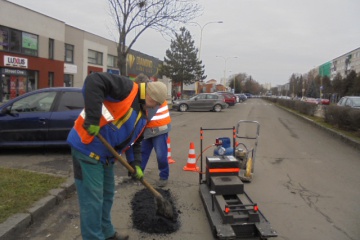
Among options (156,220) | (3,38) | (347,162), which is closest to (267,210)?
(156,220)

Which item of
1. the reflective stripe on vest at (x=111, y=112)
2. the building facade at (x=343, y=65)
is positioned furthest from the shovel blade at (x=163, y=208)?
the building facade at (x=343, y=65)

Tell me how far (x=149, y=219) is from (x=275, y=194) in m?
2.37

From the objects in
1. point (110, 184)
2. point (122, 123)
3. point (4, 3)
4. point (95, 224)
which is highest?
point (4, 3)

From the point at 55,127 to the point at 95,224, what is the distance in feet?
16.1

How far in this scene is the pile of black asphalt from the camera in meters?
4.03

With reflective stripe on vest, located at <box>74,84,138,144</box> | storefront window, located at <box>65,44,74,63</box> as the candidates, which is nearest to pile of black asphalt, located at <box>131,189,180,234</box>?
reflective stripe on vest, located at <box>74,84,138,144</box>

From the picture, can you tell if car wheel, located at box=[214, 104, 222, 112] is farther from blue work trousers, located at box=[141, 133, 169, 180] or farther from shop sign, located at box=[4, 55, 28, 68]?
blue work trousers, located at box=[141, 133, 169, 180]

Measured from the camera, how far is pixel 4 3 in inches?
888

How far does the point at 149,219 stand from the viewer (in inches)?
168

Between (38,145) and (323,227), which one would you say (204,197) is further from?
(38,145)

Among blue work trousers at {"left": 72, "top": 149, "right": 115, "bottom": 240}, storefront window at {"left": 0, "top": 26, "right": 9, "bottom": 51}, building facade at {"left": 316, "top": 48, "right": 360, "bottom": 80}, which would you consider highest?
building facade at {"left": 316, "top": 48, "right": 360, "bottom": 80}

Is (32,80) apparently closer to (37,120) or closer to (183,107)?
(183,107)

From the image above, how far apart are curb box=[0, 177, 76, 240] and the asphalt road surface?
9 cm

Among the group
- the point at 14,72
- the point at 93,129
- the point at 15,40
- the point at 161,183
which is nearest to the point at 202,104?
the point at 14,72
